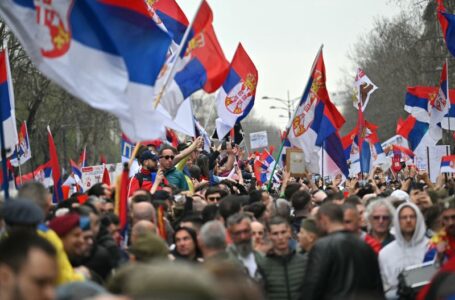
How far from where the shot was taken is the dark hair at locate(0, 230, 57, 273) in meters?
5.30

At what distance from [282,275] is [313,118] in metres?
7.53

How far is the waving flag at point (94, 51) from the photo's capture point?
9.28 meters

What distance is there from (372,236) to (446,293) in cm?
414

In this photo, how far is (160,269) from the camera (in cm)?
380

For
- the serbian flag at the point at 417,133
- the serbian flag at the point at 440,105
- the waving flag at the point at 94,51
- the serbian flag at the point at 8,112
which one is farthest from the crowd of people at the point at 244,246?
the serbian flag at the point at 417,133

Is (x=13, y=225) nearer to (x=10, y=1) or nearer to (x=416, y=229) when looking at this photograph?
(x=10, y=1)

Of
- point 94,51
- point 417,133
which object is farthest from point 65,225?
point 417,133

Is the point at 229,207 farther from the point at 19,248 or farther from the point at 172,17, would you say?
the point at 172,17

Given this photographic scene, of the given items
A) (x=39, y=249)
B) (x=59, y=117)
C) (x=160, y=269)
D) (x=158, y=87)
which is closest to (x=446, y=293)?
(x=39, y=249)

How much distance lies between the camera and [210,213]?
Answer: 10.7m

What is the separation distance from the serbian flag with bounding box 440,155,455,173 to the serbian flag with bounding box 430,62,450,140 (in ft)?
2.19

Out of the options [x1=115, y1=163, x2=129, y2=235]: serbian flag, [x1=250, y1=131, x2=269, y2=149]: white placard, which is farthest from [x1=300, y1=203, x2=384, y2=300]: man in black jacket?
[x1=250, y1=131, x2=269, y2=149]: white placard

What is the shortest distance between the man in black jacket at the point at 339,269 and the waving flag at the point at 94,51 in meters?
1.86

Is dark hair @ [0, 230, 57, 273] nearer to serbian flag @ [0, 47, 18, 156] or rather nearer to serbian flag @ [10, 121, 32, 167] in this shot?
serbian flag @ [0, 47, 18, 156]
